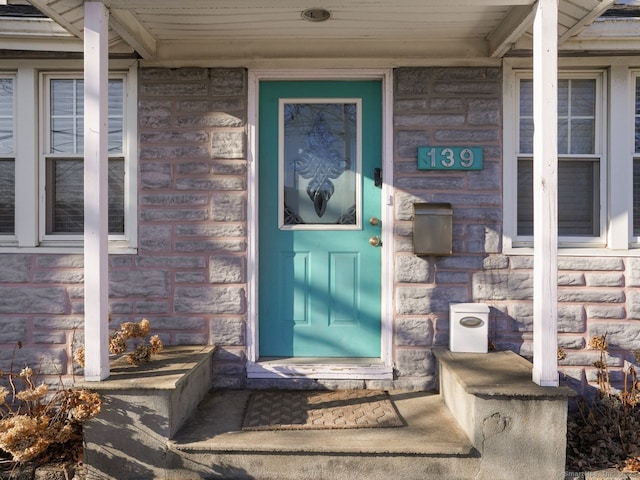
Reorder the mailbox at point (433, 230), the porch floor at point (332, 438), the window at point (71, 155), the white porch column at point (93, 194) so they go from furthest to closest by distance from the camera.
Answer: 1. the window at point (71, 155)
2. the mailbox at point (433, 230)
3. the white porch column at point (93, 194)
4. the porch floor at point (332, 438)

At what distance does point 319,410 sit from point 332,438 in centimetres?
44

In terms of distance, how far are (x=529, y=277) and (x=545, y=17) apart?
5.98ft

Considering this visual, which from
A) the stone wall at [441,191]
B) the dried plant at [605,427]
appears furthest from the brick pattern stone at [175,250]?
the dried plant at [605,427]

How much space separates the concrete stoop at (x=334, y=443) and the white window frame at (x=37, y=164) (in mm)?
1350

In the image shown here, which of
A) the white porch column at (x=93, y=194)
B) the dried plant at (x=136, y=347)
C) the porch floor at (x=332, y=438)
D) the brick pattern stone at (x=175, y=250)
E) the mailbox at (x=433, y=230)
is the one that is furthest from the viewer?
the brick pattern stone at (x=175, y=250)

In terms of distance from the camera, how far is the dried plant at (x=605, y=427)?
3082 millimetres

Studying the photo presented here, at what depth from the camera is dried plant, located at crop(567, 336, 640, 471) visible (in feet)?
10.1

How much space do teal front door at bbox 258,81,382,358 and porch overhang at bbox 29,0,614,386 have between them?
0.32m

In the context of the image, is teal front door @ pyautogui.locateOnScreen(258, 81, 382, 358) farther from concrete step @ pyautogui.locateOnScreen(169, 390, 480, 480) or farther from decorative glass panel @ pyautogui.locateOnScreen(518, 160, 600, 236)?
decorative glass panel @ pyautogui.locateOnScreen(518, 160, 600, 236)

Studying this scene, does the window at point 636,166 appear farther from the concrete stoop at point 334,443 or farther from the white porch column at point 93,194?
the white porch column at point 93,194

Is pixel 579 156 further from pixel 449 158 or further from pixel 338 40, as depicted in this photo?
pixel 338 40

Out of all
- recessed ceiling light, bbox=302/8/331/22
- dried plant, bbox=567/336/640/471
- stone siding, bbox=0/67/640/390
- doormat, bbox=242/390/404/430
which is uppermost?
recessed ceiling light, bbox=302/8/331/22

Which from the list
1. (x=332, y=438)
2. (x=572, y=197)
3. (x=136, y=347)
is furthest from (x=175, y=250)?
(x=572, y=197)

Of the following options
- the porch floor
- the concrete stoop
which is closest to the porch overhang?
the concrete stoop
